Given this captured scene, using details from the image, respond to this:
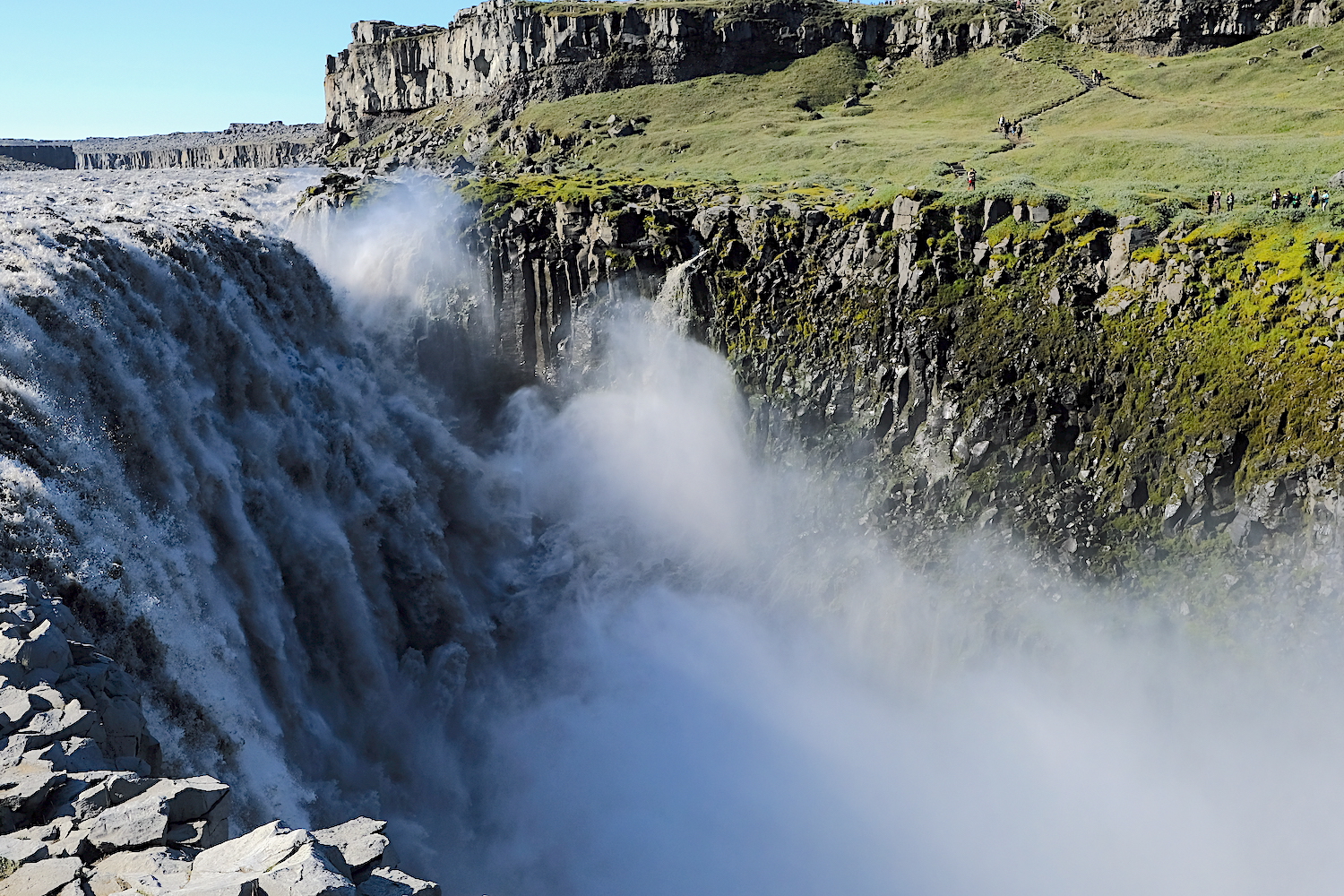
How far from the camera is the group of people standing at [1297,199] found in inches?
1503

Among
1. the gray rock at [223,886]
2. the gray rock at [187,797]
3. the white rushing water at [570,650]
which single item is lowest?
the white rushing water at [570,650]

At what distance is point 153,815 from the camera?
11344 millimetres

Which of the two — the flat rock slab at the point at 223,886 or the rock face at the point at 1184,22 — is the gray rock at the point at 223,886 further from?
the rock face at the point at 1184,22

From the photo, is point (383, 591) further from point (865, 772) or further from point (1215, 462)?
point (1215, 462)

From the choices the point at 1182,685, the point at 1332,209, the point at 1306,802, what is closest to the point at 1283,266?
the point at 1332,209

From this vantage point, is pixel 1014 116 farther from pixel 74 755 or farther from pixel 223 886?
pixel 223 886

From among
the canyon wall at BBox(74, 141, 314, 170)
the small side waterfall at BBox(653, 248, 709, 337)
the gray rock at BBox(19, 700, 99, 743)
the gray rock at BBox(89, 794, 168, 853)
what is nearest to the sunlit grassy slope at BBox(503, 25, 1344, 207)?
the small side waterfall at BBox(653, 248, 709, 337)

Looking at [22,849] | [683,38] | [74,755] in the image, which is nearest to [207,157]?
[683,38]

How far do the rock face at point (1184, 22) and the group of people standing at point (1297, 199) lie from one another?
62.2 metres

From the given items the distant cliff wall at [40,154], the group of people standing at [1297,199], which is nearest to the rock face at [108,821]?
the group of people standing at [1297,199]

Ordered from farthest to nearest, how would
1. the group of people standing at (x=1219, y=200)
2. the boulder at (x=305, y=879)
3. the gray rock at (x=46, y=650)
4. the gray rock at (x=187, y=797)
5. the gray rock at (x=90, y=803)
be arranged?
1. the group of people standing at (x=1219, y=200)
2. the gray rock at (x=46, y=650)
3. the gray rock at (x=187, y=797)
4. the gray rock at (x=90, y=803)
5. the boulder at (x=305, y=879)

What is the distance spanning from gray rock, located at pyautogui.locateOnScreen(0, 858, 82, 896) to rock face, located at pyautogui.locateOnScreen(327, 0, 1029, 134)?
10863 cm

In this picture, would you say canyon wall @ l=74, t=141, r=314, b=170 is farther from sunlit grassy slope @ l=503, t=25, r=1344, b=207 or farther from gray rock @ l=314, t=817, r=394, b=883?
gray rock @ l=314, t=817, r=394, b=883

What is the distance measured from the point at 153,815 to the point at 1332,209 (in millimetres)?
43185
